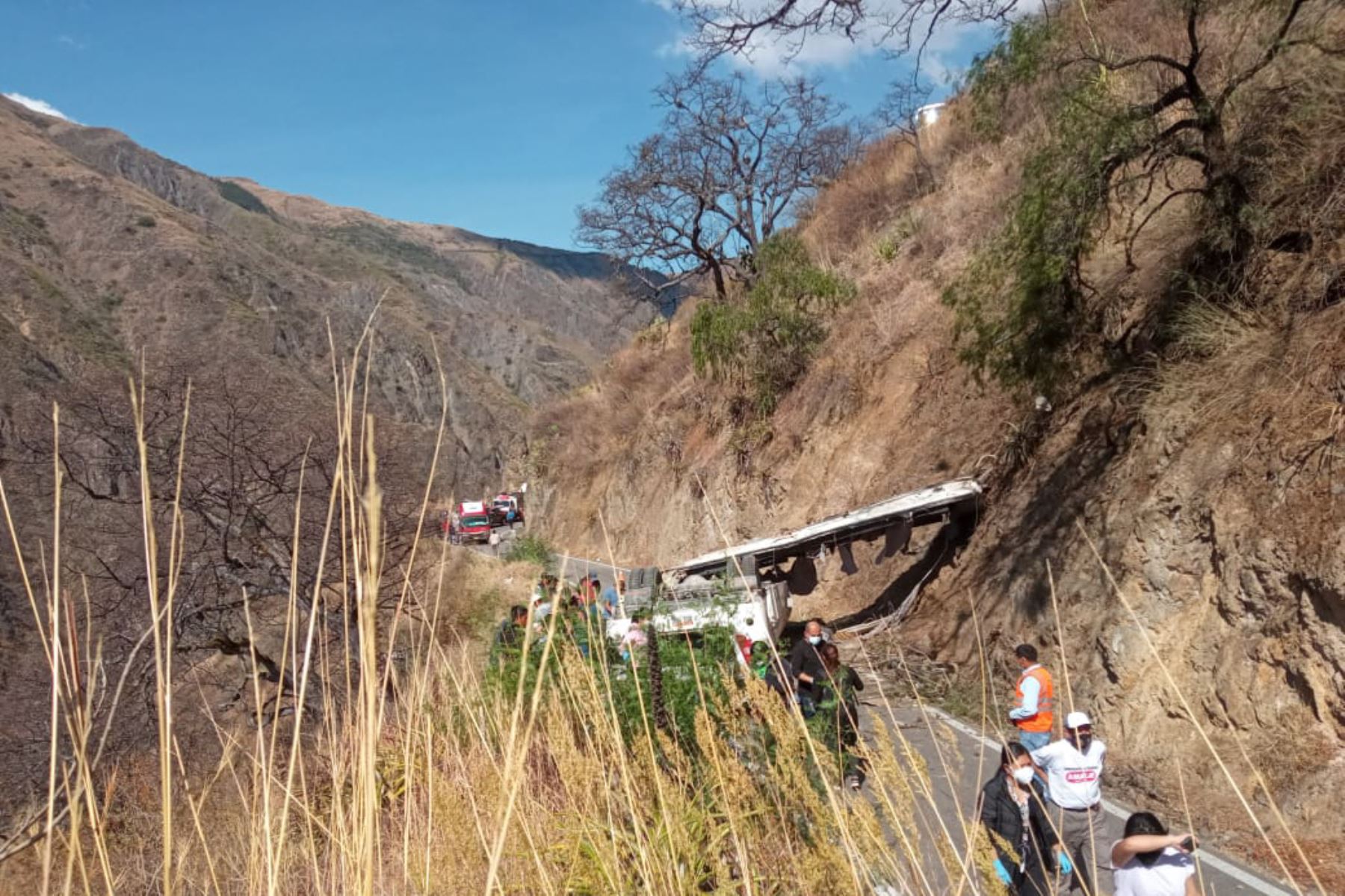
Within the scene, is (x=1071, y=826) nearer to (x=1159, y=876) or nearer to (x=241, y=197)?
(x=1159, y=876)

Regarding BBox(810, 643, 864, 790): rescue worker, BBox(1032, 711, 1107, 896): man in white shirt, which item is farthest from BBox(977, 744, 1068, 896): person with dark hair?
BBox(810, 643, 864, 790): rescue worker

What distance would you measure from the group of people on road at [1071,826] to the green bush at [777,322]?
16376 millimetres

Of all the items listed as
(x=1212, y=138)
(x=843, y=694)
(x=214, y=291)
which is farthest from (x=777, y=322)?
(x=214, y=291)

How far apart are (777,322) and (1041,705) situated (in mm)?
16141

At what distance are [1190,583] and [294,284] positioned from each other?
96739 millimetres

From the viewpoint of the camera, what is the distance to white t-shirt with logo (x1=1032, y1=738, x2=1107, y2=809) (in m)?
4.94

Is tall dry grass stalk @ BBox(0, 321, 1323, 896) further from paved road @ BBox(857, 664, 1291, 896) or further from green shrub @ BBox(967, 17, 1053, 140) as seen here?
green shrub @ BBox(967, 17, 1053, 140)

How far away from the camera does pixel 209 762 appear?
411 inches

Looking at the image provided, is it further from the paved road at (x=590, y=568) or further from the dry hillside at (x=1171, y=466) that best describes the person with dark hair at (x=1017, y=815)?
the paved road at (x=590, y=568)

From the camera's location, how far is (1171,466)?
8688mm

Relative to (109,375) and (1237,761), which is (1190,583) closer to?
(1237,761)

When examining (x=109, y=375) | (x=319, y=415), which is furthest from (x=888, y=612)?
(x=109, y=375)

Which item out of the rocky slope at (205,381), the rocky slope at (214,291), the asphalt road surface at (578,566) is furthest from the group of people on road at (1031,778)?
the asphalt road surface at (578,566)

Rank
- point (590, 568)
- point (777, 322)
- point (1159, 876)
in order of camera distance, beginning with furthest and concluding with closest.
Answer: point (590, 568) < point (777, 322) < point (1159, 876)
